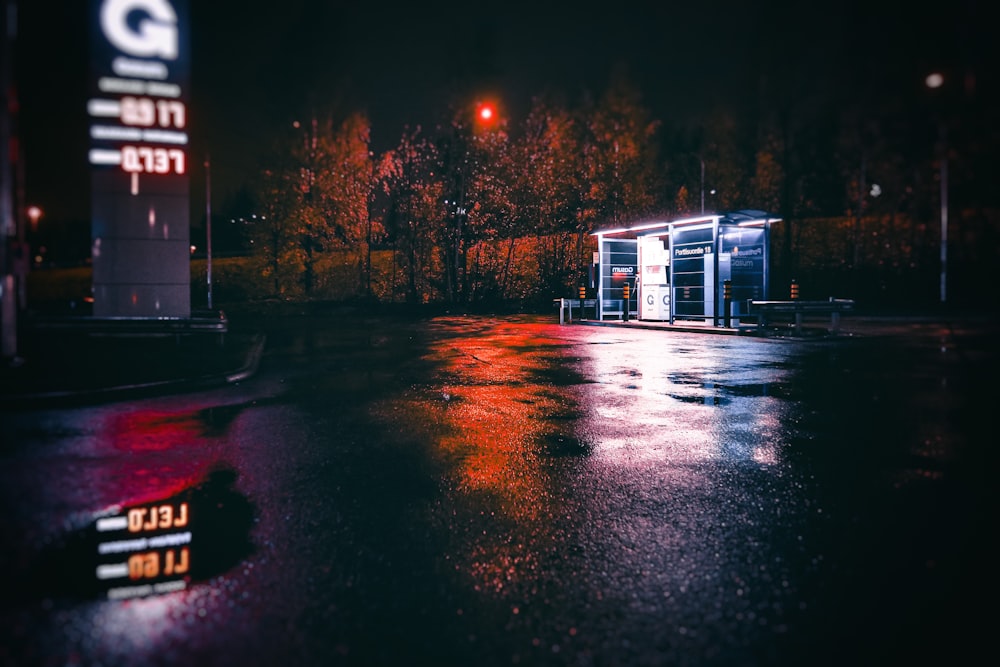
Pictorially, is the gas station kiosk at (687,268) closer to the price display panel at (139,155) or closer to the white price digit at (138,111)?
the price display panel at (139,155)

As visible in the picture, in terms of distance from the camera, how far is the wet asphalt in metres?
3.07

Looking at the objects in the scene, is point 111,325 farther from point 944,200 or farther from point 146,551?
point 944,200

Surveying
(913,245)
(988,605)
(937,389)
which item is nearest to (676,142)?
(913,245)

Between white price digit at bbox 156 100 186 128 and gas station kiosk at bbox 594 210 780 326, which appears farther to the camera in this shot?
gas station kiosk at bbox 594 210 780 326

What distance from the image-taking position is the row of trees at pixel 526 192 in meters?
42.4

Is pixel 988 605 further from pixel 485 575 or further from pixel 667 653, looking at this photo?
pixel 485 575

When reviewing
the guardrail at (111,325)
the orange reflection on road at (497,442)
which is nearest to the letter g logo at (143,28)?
the guardrail at (111,325)

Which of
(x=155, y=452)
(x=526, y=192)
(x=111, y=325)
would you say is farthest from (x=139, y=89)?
(x=526, y=192)

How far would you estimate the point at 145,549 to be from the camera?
4.18m

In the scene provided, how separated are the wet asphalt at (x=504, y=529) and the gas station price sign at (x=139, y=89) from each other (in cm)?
1065

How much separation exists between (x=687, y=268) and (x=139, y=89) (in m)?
19.2

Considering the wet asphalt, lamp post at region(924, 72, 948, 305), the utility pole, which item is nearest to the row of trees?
lamp post at region(924, 72, 948, 305)

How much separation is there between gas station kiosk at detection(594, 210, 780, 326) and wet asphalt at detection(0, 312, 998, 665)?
1445 centimetres

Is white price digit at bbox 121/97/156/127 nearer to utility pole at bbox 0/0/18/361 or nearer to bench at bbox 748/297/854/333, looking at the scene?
utility pole at bbox 0/0/18/361
